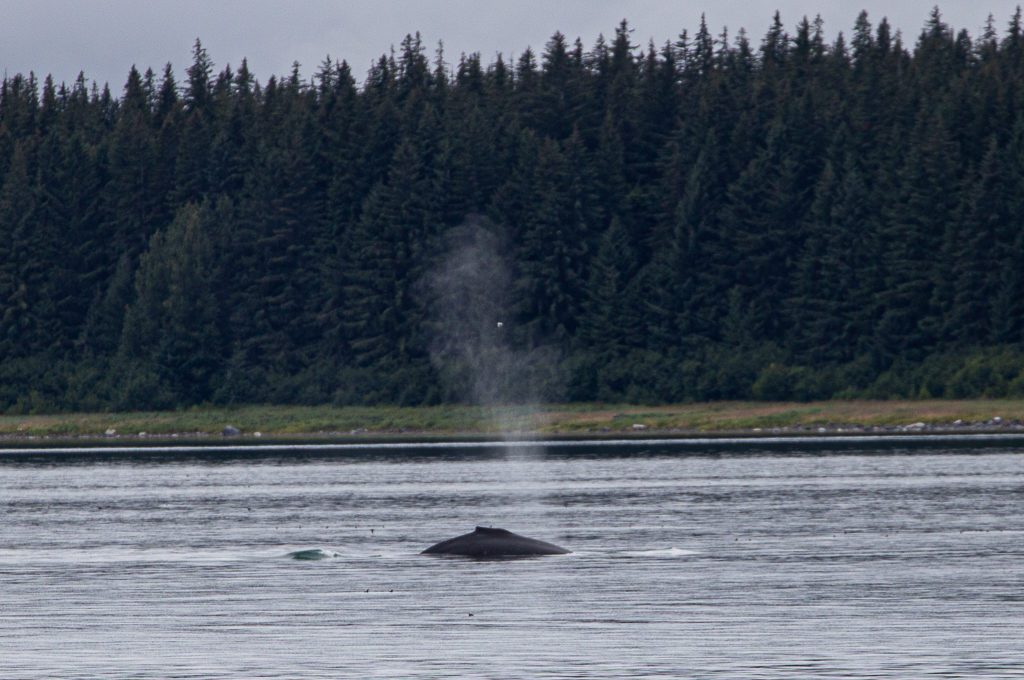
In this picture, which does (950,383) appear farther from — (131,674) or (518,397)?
(131,674)

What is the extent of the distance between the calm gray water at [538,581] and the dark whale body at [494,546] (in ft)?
2.50

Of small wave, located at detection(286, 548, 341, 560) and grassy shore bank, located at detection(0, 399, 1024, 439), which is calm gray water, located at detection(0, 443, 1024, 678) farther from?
grassy shore bank, located at detection(0, 399, 1024, 439)

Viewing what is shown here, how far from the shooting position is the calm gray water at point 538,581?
29500 millimetres

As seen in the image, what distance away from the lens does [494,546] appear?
4525 cm

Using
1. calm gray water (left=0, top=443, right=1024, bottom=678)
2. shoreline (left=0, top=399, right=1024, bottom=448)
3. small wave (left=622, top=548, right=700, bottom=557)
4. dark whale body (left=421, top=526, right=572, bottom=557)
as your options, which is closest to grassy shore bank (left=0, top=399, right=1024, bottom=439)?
shoreline (left=0, top=399, right=1024, bottom=448)

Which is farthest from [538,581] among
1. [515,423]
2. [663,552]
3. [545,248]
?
[545,248]

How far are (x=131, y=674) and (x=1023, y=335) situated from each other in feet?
370

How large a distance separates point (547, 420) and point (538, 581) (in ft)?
316

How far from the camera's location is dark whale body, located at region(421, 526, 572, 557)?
4525 cm

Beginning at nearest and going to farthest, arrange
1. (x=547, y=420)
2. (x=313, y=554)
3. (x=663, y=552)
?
1. (x=663, y=552)
2. (x=313, y=554)
3. (x=547, y=420)

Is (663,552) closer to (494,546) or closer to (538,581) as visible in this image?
(494,546)

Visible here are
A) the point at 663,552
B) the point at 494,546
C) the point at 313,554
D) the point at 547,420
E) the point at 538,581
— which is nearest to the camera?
the point at 538,581

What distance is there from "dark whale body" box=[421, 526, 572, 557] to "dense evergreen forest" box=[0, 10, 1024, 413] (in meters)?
83.6

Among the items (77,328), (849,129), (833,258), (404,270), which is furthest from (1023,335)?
(77,328)
